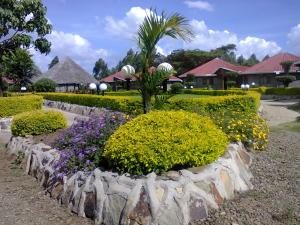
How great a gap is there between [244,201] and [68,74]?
119 ft

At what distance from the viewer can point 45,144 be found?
321 inches

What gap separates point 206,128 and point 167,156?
109 cm

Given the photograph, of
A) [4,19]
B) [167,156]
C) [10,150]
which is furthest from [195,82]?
[167,156]

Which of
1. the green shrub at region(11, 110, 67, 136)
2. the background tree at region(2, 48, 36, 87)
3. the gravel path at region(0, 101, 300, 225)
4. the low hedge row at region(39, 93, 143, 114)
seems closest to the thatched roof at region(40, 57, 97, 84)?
the background tree at region(2, 48, 36, 87)

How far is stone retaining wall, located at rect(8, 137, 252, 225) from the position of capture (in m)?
4.79

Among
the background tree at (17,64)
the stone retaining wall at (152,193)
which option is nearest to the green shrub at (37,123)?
the stone retaining wall at (152,193)

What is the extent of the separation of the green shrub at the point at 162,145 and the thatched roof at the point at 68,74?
34.4 metres

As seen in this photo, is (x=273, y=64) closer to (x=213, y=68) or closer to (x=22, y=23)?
(x=213, y=68)

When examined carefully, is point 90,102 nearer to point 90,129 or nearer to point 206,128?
point 90,129

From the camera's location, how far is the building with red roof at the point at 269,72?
44184mm

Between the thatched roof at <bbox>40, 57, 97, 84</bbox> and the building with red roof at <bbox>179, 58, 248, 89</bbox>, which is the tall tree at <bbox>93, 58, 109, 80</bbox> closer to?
the building with red roof at <bbox>179, 58, 248, 89</bbox>

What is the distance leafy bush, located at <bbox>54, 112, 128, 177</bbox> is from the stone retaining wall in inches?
9.5

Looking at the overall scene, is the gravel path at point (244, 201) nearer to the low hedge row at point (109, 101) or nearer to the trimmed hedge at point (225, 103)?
the low hedge row at point (109, 101)

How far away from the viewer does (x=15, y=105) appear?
1545cm
